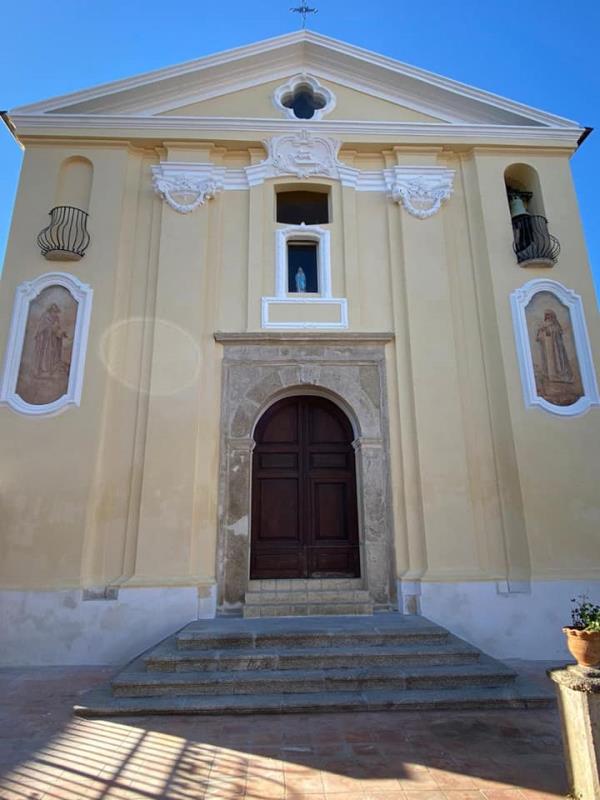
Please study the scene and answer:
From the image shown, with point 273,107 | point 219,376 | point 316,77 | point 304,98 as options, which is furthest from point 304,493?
point 316,77

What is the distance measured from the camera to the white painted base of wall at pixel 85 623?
21.6 feet

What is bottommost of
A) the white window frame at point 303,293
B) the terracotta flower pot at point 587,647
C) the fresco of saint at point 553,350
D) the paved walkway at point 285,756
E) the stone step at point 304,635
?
the paved walkway at point 285,756

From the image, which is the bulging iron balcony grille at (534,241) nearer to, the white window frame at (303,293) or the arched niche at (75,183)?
the white window frame at (303,293)

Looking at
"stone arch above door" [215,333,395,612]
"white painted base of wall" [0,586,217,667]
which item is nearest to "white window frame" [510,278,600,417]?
"stone arch above door" [215,333,395,612]

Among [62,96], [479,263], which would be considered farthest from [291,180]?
[62,96]

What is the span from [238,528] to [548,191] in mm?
7606

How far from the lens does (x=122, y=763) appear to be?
12.6 feet

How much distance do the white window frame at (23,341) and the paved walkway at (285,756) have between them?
3926 mm

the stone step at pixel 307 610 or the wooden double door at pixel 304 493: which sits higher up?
the wooden double door at pixel 304 493

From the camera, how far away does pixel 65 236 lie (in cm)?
841

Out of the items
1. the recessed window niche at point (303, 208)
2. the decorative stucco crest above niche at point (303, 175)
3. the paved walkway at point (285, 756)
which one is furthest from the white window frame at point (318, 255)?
the paved walkway at point (285, 756)

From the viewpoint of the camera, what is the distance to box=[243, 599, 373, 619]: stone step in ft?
22.6

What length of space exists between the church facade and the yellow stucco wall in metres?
0.04

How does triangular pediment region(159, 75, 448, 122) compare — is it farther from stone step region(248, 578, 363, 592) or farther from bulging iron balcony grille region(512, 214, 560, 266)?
stone step region(248, 578, 363, 592)
